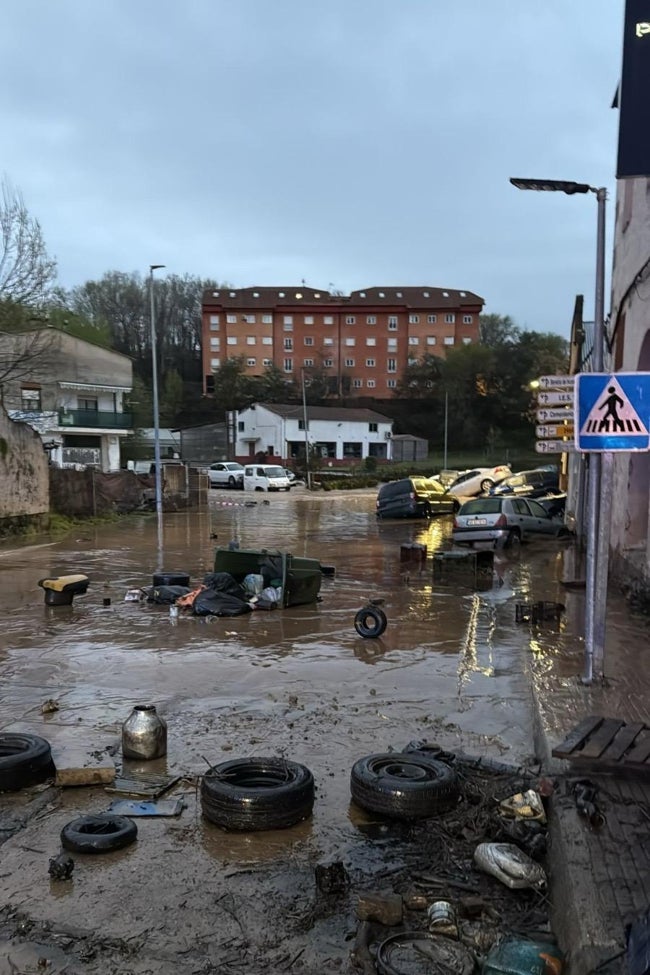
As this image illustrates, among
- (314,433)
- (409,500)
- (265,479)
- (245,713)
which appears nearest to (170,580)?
(245,713)

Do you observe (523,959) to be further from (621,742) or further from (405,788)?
(621,742)

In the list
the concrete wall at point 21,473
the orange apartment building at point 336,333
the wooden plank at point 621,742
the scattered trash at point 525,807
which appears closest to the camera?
the scattered trash at point 525,807

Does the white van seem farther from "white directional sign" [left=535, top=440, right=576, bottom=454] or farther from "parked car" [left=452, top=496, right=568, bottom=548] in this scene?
"white directional sign" [left=535, top=440, right=576, bottom=454]

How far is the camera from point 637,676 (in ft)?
26.5

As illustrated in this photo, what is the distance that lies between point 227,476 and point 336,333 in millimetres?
45401

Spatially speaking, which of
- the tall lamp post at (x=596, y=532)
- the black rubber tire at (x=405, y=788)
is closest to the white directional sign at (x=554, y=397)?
the tall lamp post at (x=596, y=532)

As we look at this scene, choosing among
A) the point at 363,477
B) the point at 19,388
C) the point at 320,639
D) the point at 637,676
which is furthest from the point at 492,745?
the point at 363,477

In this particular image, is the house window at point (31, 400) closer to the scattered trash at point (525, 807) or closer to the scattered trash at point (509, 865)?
the scattered trash at point (525, 807)

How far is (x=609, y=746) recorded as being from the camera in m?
5.38

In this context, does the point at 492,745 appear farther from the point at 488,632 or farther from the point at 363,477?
the point at 363,477

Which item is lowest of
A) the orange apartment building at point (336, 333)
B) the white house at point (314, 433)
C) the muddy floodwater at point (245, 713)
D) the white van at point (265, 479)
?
the muddy floodwater at point (245, 713)

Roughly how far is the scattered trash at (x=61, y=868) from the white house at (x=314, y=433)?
69.0 metres

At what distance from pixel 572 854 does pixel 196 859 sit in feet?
7.32

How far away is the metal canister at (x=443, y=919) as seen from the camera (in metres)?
3.87
